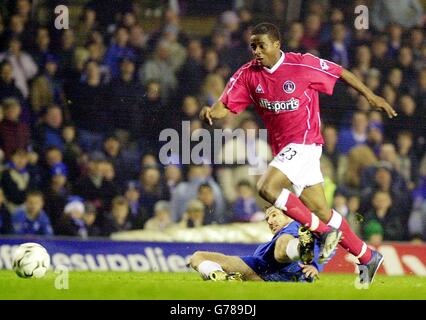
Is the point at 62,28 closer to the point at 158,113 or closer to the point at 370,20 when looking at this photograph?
the point at 158,113

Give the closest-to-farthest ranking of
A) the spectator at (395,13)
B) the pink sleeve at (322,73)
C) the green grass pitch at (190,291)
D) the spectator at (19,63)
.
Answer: the green grass pitch at (190,291), the pink sleeve at (322,73), the spectator at (19,63), the spectator at (395,13)

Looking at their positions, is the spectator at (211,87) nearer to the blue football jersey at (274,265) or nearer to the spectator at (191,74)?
the spectator at (191,74)

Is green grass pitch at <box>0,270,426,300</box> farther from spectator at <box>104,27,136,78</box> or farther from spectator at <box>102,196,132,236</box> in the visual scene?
spectator at <box>104,27,136,78</box>

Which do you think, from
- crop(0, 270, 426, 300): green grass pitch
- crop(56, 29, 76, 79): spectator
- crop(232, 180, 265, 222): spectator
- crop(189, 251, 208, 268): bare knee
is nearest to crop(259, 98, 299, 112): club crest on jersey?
crop(189, 251, 208, 268): bare knee

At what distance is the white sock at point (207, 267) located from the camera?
25.6 feet

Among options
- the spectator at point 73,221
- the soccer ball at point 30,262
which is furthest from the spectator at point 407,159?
the soccer ball at point 30,262

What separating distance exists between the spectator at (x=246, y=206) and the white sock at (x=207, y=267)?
3.54m

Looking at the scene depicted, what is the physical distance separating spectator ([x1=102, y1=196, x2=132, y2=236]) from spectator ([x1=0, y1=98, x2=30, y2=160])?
1.26m

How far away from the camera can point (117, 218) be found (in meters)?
11.5

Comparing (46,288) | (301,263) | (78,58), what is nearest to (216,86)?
(78,58)

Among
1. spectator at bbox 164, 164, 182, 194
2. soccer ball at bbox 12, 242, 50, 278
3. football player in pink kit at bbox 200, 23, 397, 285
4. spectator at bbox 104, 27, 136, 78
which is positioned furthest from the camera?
spectator at bbox 104, 27, 136, 78

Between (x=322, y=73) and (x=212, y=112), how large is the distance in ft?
3.14

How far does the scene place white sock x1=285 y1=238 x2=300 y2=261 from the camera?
23.9ft

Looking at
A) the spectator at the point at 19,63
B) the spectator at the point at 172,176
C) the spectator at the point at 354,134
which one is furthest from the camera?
the spectator at the point at 19,63
